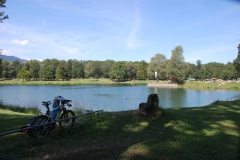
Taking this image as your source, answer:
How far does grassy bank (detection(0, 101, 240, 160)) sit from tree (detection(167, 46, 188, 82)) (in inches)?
2290

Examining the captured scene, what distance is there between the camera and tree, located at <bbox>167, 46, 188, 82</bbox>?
209 feet

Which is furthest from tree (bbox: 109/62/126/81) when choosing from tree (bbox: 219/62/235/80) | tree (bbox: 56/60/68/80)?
tree (bbox: 219/62/235/80)

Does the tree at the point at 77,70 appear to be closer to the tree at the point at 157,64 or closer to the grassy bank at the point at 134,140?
the tree at the point at 157,64

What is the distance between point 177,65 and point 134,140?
2441 inches

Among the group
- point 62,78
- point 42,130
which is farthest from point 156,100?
point 62,78

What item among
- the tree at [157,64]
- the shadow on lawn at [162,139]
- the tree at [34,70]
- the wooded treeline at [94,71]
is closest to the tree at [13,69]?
the wooded treeline at [94,71]

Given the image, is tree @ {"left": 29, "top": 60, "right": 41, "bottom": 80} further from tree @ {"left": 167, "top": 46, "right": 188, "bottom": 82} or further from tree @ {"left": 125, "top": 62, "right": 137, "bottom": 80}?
tree @ {"left": 167, "top": 46, "right": 188, "bottom": 82}

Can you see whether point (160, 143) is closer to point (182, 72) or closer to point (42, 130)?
point (42, 130)

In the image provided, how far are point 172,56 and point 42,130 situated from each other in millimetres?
62784

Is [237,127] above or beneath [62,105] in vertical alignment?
beneath

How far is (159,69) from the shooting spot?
76812 millimetres

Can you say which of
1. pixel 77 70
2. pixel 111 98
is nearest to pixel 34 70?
pixel 77 70

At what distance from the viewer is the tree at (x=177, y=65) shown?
63.8 meters

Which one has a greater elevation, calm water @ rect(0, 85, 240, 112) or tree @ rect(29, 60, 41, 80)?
tree @ rect(29, 60, 41, 80)
